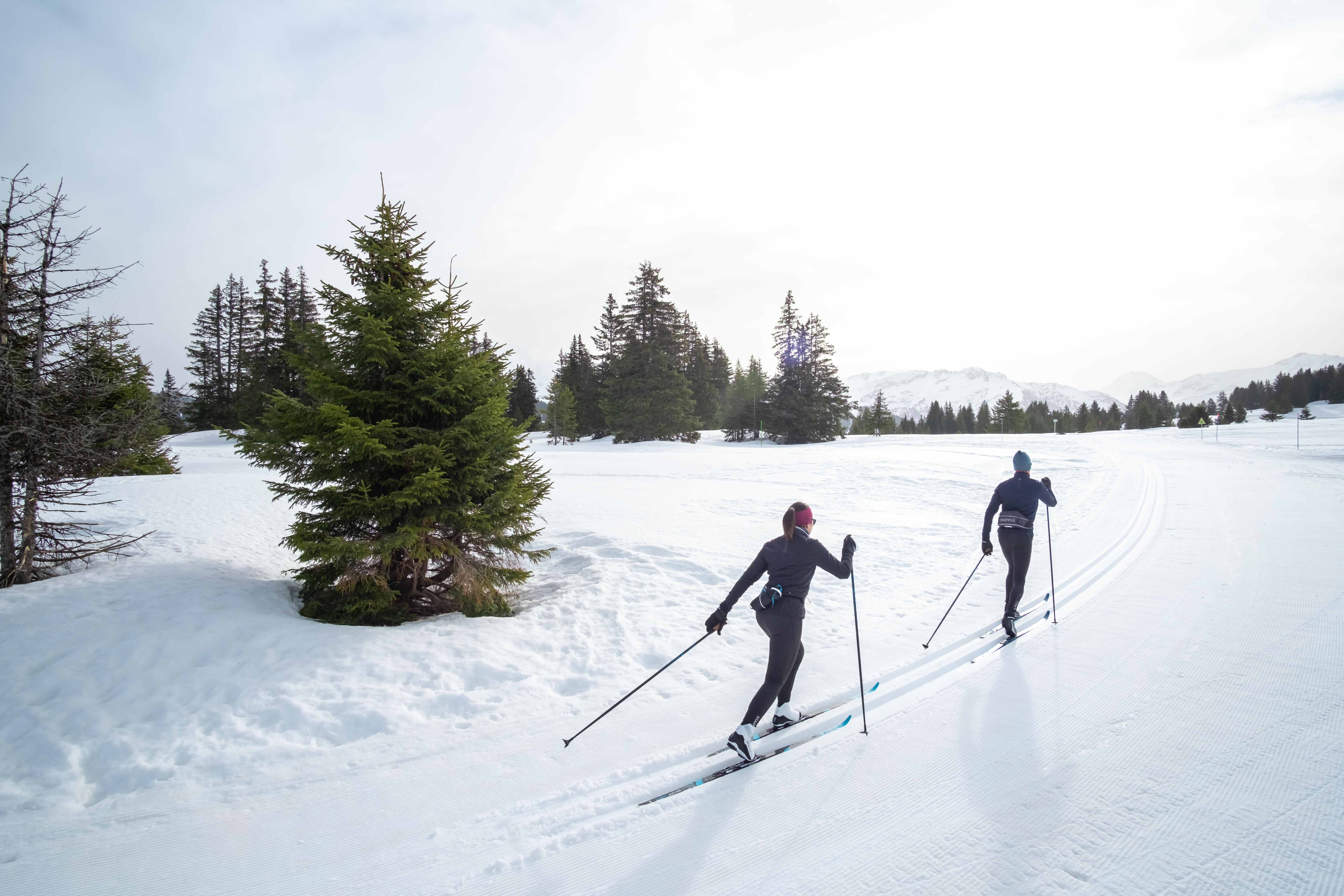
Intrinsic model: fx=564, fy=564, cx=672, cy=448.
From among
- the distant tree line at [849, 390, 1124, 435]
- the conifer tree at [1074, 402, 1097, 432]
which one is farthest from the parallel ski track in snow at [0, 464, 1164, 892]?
the conifer tree at [1074, 402, 1097, 432]

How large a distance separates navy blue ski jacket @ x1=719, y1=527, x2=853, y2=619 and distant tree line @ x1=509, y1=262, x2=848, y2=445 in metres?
34.3

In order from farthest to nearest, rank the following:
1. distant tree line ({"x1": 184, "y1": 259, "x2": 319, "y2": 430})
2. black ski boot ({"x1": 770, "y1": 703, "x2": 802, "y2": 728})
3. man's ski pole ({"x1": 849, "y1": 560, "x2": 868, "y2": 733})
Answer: distant tree line ({"x1": 184, "y1": 259, "x2": 319, "y2": 430})
black ski boot ({"x1": 770, "y1": 703, "x2": 802, "y2": 728})
man's ski pole ({"x1": 849, "y1": 560, "x2": 868, "y2": 733})

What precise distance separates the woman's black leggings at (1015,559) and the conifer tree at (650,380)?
1281 inches

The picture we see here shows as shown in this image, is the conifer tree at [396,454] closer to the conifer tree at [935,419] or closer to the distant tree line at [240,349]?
the distant tree line at [240,349]

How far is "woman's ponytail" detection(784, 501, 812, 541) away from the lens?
4.79 metres

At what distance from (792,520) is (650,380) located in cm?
3509

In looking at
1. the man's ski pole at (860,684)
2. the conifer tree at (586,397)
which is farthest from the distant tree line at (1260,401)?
the man's ski pole at (860,684)

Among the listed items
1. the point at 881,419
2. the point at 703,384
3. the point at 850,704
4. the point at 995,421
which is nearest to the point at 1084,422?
the point at 995,421

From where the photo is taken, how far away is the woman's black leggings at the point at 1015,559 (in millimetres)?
7004

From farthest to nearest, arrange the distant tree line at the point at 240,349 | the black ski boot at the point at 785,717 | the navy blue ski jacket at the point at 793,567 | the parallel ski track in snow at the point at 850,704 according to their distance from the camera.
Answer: the distant tree line at the point at 240,349
the black ski boot at the point at 785,717
the navy blue ski jacket at the point at 793,567
the parallel ski track in snow at the point at 850,704

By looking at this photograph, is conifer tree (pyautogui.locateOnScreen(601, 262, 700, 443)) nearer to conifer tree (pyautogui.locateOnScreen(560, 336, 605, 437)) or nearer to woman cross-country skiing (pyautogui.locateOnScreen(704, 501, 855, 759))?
conifer tree (pyautogui.locateOnScreen(560, 336, 605, 437))

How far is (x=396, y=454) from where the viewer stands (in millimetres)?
6938

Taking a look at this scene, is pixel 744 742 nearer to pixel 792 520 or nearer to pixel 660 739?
pixel 660 739

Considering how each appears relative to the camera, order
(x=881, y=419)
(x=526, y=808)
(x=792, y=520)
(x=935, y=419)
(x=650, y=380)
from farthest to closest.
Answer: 1. (x=935, y=419)
2. (x=881, y=419)
3. (x=650, y=380)
4. (x=792, y=520)
5. (x=526, y=808)
